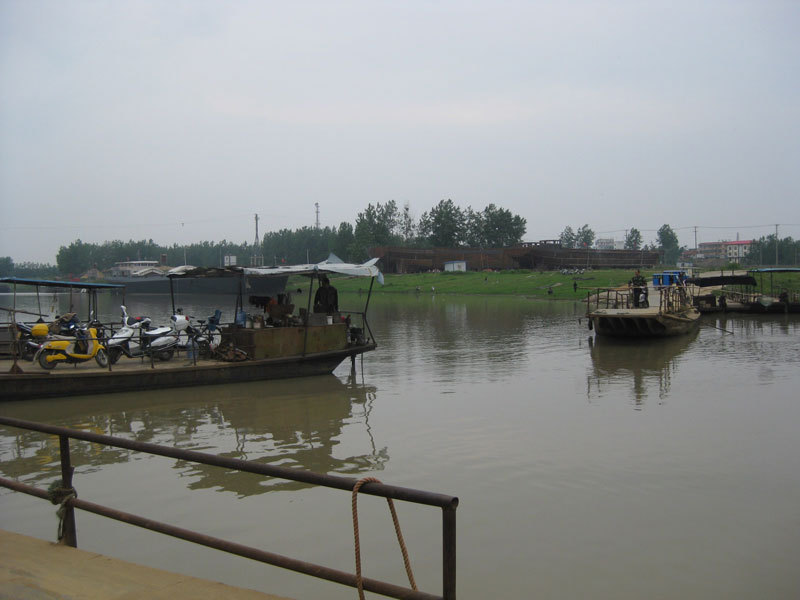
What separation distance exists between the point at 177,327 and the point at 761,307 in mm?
31707

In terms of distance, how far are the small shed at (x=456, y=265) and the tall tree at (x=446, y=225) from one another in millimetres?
18866

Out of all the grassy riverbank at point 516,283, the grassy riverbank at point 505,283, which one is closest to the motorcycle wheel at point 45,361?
the grassy riverbank at point 516,283

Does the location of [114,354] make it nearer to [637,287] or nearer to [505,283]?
[637,287]

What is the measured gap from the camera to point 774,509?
706cm

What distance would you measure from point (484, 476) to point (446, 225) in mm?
89746

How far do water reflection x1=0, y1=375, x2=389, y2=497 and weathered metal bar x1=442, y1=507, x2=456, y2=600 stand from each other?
5091mm

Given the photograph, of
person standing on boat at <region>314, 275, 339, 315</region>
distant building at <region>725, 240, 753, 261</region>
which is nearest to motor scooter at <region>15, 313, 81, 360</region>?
person standing on boat at <region>314, 275, 339, 315</region>

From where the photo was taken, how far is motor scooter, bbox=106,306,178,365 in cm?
1398

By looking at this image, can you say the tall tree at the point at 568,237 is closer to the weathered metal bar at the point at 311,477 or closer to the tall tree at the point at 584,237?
→ the tall tree at the point at 584,237

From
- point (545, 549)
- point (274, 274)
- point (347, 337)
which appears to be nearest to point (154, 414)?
point (274, 274)

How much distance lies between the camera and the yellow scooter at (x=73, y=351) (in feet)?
41.9

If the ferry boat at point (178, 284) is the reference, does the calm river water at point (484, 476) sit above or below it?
below

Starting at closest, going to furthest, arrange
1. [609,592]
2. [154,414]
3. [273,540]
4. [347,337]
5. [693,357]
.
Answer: [609,592] < [273,540] < [154,414] < [347,337] < [693,357]

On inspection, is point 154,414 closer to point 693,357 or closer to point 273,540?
point 273,540
